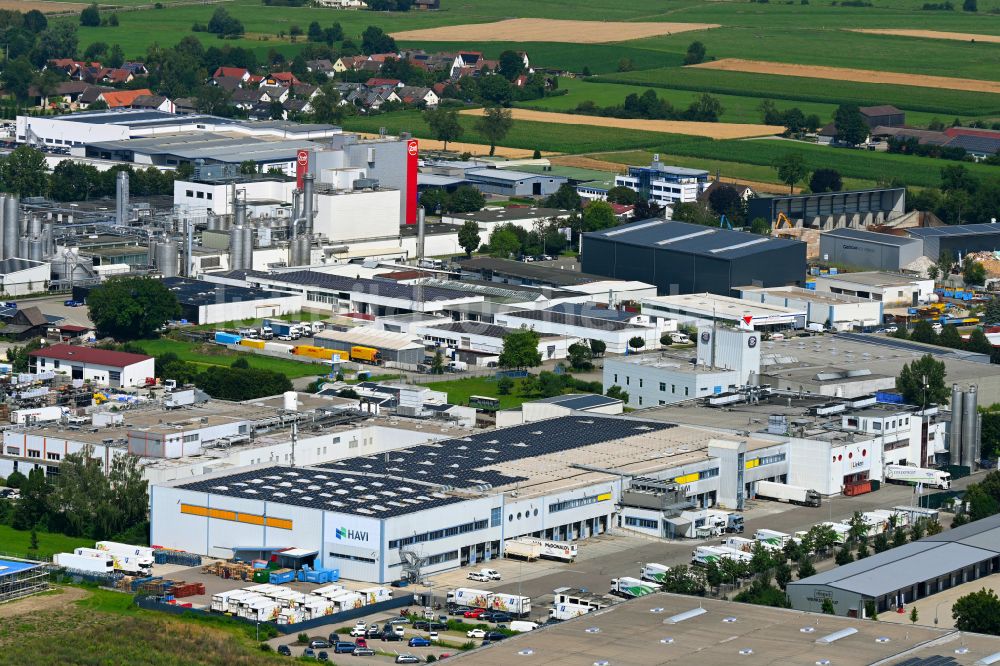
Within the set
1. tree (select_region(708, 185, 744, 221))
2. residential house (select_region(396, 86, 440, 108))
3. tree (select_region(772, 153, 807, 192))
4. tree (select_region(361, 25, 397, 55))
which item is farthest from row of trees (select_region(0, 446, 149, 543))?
tree (select_region(361, 25, 397, 55))

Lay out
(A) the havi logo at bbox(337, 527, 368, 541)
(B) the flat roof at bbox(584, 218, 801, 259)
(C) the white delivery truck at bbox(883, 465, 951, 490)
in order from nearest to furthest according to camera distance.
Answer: (A) the havi logo at bbox(337, 527, 368, 541), (C) the white delivery truck at bbox(883, 465, 951, 490), (B) the flat roof at bbox(584, 218, 801, 259)

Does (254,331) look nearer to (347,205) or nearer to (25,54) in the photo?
(347,205)

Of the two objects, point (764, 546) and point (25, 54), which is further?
point (25, 54)

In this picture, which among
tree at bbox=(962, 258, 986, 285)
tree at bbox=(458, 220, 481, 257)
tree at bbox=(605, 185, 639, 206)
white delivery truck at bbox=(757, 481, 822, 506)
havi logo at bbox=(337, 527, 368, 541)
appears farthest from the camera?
tree at bbox=(605, 185, 639, 206)

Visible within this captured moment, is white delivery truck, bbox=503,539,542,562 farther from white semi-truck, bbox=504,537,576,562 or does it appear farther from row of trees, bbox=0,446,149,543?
row of trees, bbox=0,446,149,543

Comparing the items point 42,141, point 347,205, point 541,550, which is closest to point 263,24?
point 42,141

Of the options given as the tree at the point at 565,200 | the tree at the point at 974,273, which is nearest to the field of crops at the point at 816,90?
the tree at the point at 565,200
